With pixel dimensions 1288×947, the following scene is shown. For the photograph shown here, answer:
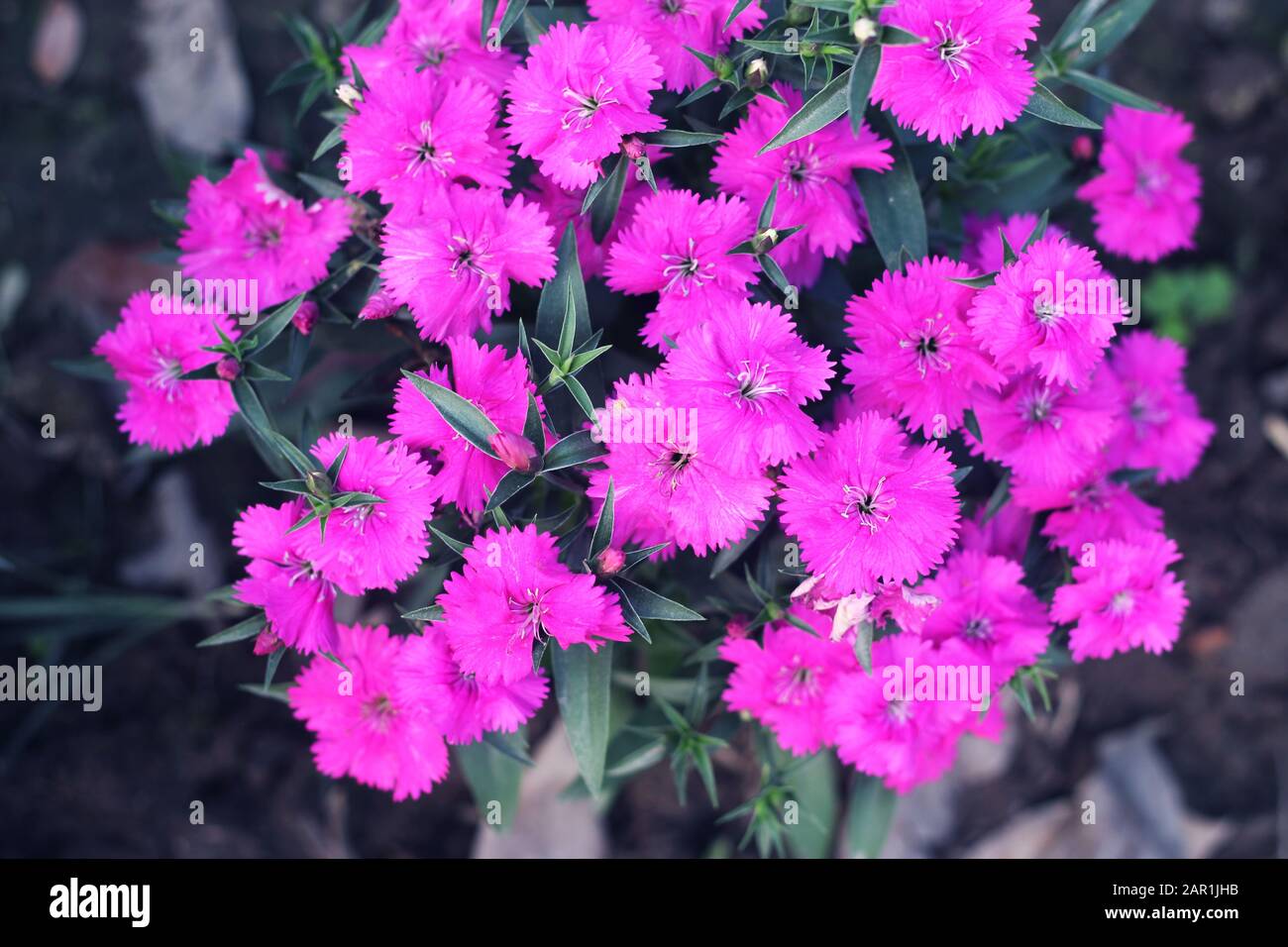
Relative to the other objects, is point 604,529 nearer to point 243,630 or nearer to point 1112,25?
point 243,630

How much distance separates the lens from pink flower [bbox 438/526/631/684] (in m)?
1.50

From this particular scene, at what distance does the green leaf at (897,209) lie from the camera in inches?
66.9

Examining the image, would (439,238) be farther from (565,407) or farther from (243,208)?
(243,208)

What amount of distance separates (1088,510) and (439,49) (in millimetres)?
1419

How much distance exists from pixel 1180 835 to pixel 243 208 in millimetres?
2752

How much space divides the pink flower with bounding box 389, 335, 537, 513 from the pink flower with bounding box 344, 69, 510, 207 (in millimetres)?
275

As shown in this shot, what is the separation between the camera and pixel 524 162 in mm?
1801

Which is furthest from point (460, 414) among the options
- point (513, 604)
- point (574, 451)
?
point (513, 604)

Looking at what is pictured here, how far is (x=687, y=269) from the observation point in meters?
1.60

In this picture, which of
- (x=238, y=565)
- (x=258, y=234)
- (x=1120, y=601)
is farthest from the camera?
(x=238, y=565)

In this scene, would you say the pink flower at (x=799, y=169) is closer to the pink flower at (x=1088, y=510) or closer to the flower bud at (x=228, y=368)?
the pink flower at (x=1088, y=510)

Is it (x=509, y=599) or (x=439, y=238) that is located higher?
(x=439, y=238)

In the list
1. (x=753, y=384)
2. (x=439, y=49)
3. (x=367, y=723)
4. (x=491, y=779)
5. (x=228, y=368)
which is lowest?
(x=491, y=779)
